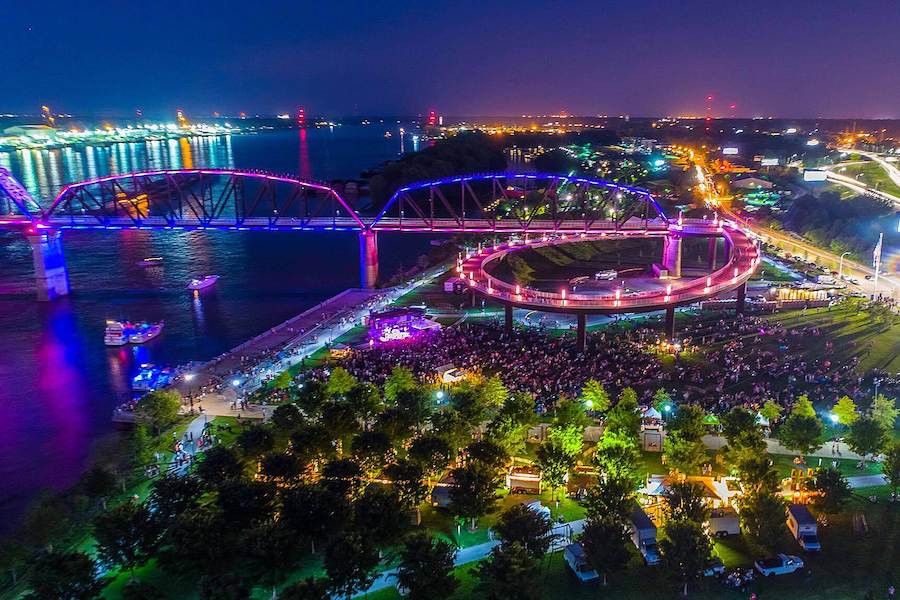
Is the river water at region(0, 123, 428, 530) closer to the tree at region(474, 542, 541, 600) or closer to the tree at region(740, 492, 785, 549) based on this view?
the tree at region(474, 542, 541, 600)

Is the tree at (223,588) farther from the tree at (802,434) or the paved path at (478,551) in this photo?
the tree at (802,434)

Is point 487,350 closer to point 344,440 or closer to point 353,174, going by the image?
point 344,440

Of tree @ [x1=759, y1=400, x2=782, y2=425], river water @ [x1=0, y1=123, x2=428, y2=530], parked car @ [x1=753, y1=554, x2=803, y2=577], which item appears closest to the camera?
parked car @ [x1=753, y1=554, x2=803, y2=577]

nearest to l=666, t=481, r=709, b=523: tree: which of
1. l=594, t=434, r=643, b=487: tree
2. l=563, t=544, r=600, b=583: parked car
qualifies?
l=594, t=434, r=643, b=487: tree

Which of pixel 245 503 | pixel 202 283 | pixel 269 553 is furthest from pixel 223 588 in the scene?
pixel 202 283

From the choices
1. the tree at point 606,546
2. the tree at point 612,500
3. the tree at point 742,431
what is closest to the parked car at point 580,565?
the tree at point 606,546

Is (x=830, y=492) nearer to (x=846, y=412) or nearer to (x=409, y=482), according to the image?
(x=846, y=412)
